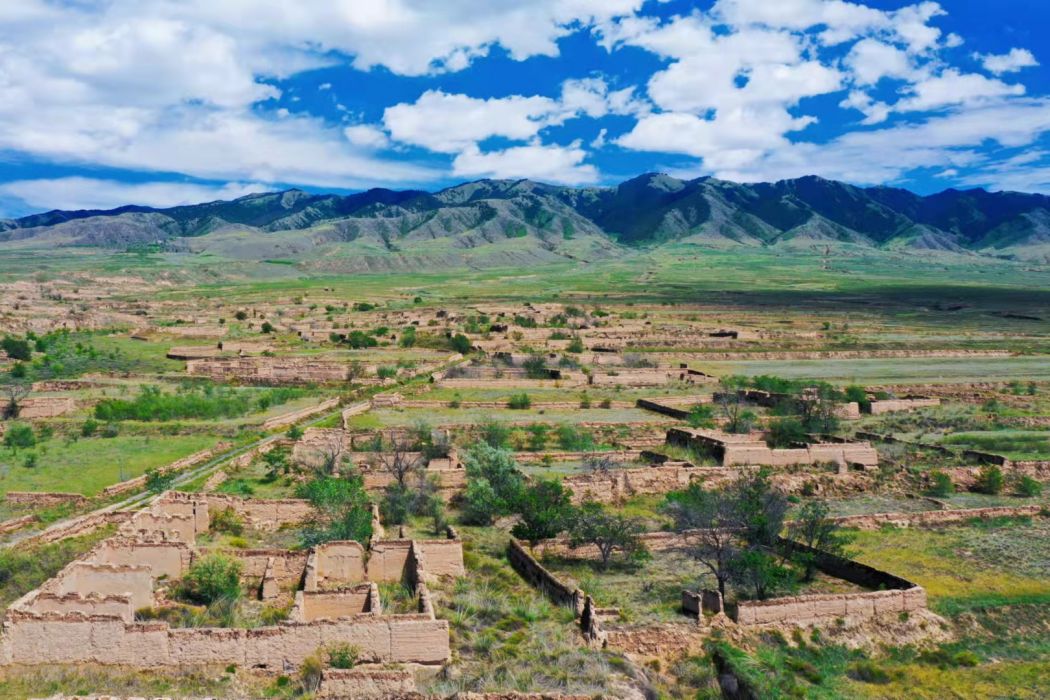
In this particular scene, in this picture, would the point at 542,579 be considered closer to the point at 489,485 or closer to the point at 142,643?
the point at 489,485

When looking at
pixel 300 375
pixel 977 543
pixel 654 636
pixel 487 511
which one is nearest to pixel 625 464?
pixel 487 511

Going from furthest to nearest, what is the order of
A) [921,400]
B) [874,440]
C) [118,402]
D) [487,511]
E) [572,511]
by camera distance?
[921,400] → [118,402] → [874,440] → [487,511] → [572,511]

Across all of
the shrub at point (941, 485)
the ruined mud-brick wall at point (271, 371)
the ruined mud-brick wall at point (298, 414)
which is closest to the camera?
the shrub at point (941, 485)

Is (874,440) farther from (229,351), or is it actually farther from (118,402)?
(229,351)

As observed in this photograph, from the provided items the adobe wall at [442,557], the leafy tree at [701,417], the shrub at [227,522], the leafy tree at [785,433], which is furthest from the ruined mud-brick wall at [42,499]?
the leafy tree at [701,417]

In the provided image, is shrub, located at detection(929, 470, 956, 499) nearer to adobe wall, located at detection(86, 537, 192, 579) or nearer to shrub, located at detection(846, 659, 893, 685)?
shrub, located at detection(846, 659, 893, 685)

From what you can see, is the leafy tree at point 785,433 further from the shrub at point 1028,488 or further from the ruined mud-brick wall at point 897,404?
the ruined mud-brick wall at point 897,404
